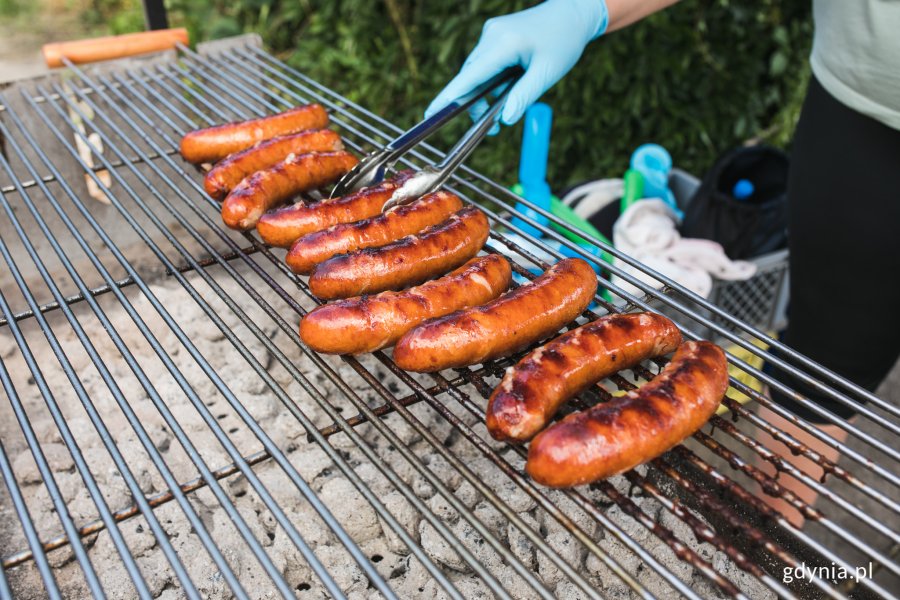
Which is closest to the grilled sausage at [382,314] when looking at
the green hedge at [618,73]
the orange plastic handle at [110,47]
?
Answer: the orange plastic handle at [110,47]

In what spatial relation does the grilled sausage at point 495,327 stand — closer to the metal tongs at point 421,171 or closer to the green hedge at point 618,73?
the metal tongs at point 421,171

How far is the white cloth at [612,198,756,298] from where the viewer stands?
392 cm

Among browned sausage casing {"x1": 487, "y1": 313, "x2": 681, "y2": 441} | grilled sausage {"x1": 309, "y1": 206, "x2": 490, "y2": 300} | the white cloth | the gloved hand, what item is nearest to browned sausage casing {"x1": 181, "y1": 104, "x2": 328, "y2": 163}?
the gloved hand

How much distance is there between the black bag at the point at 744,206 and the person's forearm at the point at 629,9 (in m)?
1.58

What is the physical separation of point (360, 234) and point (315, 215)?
21 cm

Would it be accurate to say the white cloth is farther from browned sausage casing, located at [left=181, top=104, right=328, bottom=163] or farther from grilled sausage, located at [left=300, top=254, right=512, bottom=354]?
grilled sausage, located at [left=300, top=254, right=512, bottom=354]

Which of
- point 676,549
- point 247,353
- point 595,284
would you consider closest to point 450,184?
point 595,284

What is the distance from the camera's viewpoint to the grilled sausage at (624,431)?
1.51 meters

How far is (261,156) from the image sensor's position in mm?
2697

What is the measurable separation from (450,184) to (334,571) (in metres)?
1.51

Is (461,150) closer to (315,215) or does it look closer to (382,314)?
(315,215)

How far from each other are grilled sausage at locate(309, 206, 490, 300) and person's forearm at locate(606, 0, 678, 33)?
1.17m

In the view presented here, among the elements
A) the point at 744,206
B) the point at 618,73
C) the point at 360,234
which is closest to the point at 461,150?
the point at 360,234

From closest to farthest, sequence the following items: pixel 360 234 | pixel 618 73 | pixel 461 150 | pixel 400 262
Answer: pixel 400 262 < pixel 360 234 < pixel 461 150 < pixel 618 73
